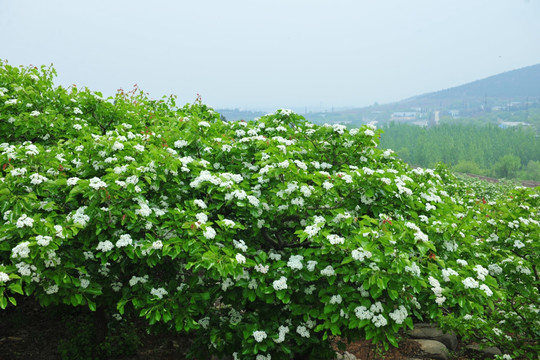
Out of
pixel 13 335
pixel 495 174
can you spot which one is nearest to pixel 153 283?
pixel 13 335

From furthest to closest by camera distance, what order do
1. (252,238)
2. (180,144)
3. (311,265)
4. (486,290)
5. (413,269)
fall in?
(180,144)
(252,238)
(311,265)
(486,290)
(413,269)

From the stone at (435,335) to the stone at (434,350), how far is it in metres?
0.33

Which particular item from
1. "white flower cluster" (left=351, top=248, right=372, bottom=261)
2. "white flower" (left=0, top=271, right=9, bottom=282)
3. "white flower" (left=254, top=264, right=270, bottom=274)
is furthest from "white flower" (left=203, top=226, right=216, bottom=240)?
"white flower" (left=0, top=271, right=9, bottom=282)

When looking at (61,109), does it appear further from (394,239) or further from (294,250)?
(394,239)

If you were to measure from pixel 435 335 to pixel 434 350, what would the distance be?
30.2 inches

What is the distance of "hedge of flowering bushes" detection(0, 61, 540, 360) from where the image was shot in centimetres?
428

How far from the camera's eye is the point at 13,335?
797 centimetres

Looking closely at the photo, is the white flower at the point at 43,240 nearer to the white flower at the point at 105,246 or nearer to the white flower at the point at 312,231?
the white flower at the point at 105,246

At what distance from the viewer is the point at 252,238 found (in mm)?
5762

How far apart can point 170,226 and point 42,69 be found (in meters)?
6.38

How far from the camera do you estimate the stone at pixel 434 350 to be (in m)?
7.97

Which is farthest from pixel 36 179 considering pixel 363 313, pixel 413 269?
pixel 413 269

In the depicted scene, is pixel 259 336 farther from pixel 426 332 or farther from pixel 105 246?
pixel 426 332

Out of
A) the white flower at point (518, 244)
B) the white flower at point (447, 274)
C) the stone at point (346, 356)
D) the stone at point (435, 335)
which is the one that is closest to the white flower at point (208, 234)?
the white flower at point (447, 274)
